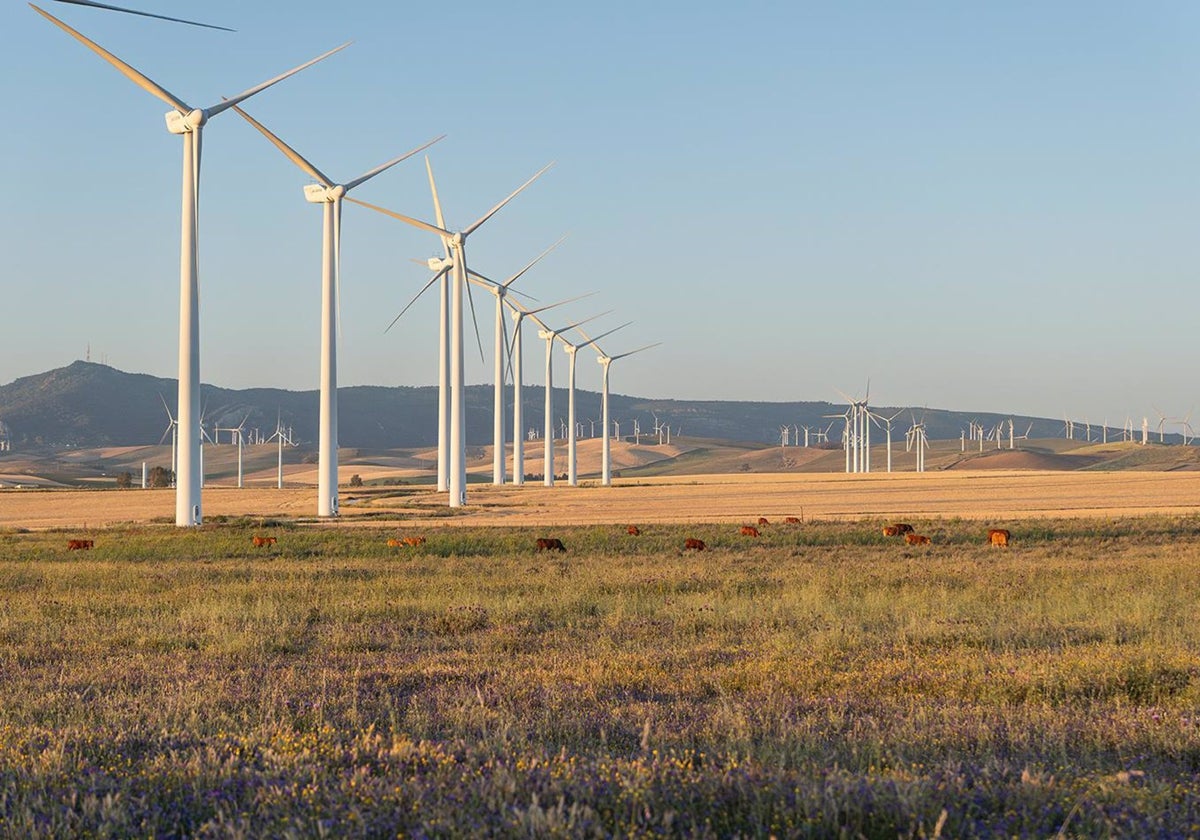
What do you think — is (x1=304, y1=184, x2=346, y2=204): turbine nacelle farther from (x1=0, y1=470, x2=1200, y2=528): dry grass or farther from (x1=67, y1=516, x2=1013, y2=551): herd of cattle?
(x1=67, y1=516, x2=1013, y2=551): herd of cattle

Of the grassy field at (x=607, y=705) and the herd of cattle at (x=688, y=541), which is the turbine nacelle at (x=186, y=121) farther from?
the grassy field at (x=607, y=705)

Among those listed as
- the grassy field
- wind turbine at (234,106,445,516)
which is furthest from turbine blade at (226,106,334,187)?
the grassy field

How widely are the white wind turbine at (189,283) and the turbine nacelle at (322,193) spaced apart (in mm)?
11445

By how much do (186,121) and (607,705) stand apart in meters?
54.0

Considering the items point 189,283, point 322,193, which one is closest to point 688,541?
point 189,283

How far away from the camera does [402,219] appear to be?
8912 cm

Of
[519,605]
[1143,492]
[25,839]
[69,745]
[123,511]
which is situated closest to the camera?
[25,839]

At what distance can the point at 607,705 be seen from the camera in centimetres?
1180

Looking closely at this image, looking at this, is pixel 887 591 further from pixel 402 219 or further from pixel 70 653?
pixel 402 219

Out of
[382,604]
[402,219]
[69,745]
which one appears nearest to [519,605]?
[382,604]

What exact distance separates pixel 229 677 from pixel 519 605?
29.4ft

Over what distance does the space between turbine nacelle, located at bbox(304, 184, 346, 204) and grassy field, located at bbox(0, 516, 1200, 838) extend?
4516cm

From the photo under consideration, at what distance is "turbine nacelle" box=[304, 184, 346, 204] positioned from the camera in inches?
2835

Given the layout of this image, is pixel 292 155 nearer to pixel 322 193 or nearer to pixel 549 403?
pixel 322 193
